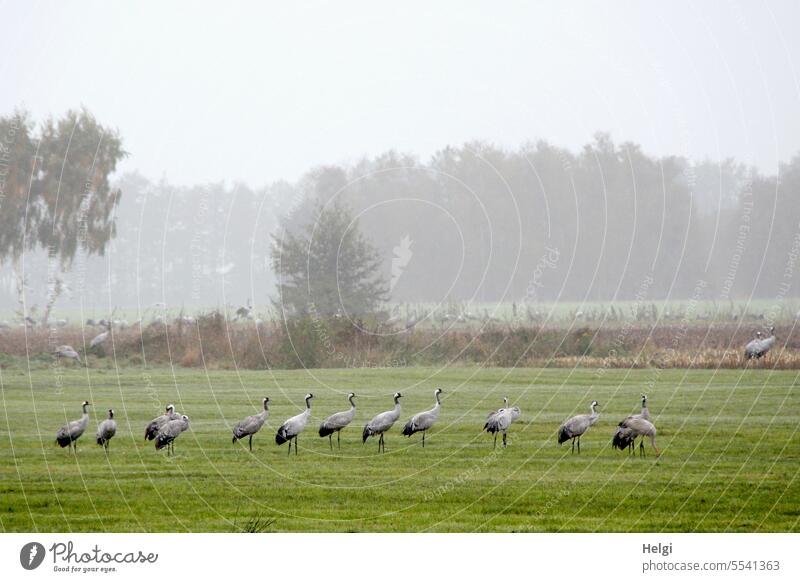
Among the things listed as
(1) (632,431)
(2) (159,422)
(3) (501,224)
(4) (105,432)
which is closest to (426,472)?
(1) (632,431)

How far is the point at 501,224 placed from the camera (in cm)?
4897

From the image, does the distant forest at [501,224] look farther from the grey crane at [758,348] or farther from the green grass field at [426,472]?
the green grass field at [426,472]

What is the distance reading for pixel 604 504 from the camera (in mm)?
16953

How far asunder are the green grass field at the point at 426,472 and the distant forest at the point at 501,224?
17.6 meters

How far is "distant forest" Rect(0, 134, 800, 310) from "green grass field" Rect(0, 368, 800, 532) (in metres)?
17.6

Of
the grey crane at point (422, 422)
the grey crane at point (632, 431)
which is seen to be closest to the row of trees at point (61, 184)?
the grey crane at point (422, 422)

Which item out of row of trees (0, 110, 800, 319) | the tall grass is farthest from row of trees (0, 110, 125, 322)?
the tall grass

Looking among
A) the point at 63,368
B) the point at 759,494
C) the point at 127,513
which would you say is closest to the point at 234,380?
the point at 63,368

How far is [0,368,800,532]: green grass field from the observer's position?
1650 centimetres

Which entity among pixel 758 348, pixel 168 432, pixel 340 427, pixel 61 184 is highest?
pixel 61 184

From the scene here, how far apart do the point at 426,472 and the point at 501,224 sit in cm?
3055

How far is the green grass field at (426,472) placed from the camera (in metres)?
16.5

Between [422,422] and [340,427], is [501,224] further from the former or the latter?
[340,427]
